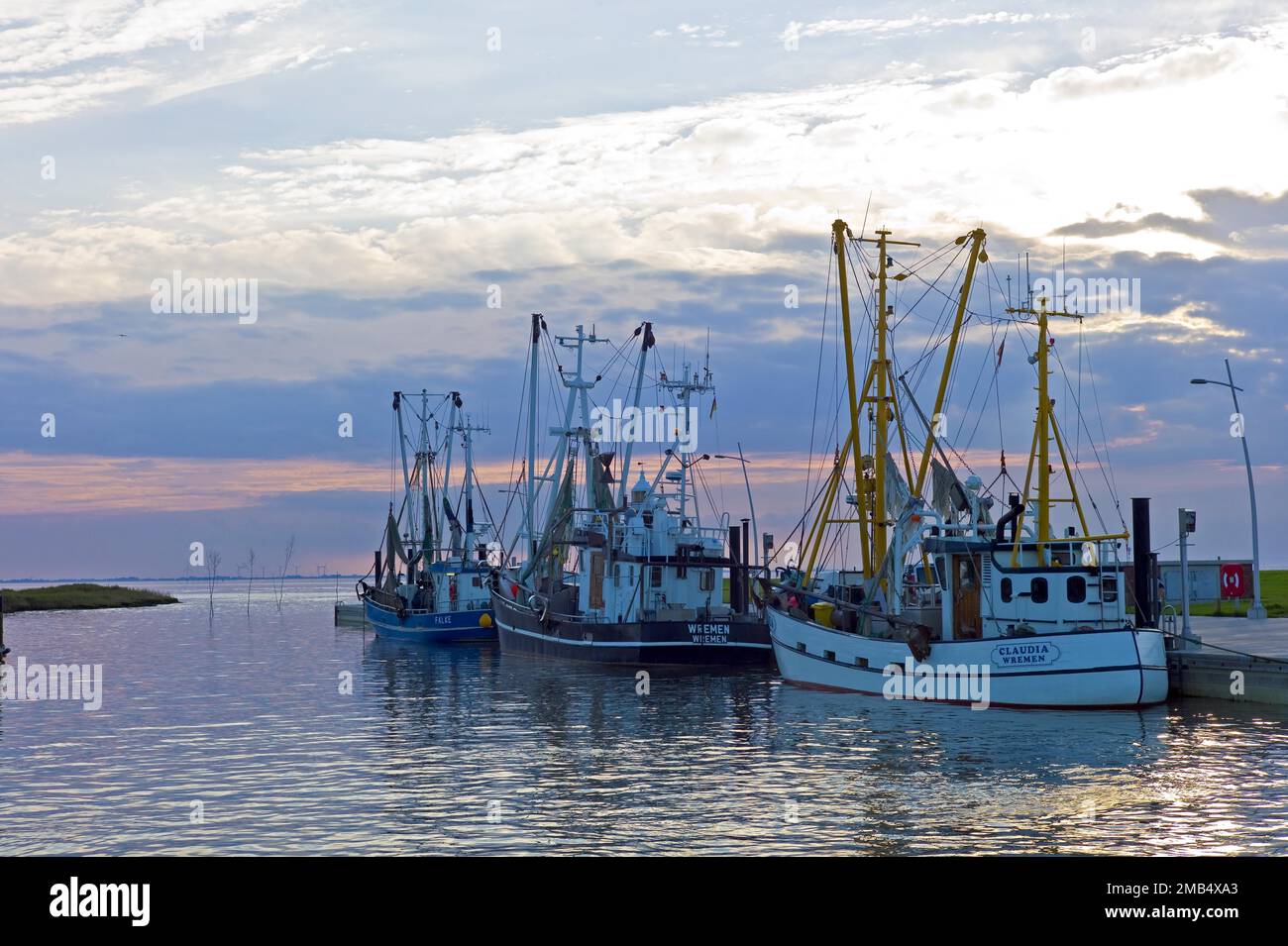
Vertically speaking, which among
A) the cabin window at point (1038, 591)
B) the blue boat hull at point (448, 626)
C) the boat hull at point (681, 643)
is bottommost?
the blue boat hull at point (448, 626)

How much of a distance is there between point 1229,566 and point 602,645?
35176mm

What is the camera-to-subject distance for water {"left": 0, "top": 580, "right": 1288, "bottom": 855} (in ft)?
67.8

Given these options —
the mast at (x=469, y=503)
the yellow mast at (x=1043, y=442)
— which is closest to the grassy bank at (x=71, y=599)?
the mast at (x=469, y=503)

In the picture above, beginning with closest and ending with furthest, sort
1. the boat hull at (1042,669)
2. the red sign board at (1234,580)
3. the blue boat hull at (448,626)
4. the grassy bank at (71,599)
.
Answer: the boat hull at (1042,669) → the red sign board at (1234,580) → the blue boat hull at (448,626) → the grassy bank at (71,599)

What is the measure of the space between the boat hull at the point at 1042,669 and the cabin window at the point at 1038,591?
222cm

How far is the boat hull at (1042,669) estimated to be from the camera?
35.8 m

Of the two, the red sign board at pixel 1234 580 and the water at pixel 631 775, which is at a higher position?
the red sign board at pixel 1234 580

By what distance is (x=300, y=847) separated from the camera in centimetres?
2006

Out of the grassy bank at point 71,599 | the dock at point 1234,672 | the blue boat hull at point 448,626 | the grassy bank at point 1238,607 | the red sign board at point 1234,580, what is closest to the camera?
the dock at point 1234,672

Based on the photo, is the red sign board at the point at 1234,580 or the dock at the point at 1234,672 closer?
the dock at the point at 1234,672

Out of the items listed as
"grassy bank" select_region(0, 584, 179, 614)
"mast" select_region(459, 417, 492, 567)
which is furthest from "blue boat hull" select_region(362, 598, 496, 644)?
"grassy bank" select_region(0, 584, 179, 614)

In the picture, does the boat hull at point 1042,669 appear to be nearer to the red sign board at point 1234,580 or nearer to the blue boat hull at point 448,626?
the red sign board at point 1234,580

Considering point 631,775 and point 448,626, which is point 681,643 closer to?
point 631,775
